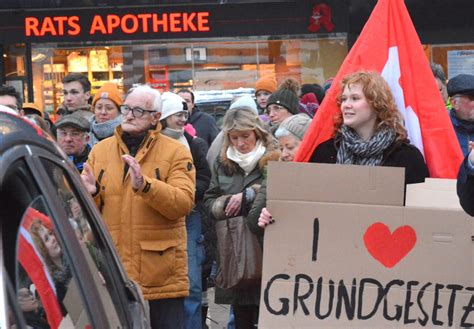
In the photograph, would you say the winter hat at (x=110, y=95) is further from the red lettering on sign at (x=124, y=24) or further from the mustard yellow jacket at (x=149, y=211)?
the red lettering on sign at (x=124, y=24)

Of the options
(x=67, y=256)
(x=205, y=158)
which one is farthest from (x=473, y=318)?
(x=205, y=158)

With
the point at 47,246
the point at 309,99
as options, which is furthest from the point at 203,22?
the point at 47,246

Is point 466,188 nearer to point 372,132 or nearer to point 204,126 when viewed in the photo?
point 372,132

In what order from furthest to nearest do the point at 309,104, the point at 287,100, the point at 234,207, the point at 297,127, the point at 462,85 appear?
the point at 309,104, the point at 287,100, the point at 462,85, the point at 234,207, the point at 297,127

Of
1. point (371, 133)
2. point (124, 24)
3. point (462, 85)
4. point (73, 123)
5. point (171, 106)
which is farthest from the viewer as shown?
point (124, 24)

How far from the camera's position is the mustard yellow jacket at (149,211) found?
594cm

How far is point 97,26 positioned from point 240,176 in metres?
11.9

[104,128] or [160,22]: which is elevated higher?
[160,22]

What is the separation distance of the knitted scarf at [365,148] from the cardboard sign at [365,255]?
48cm

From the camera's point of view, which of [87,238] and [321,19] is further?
[321,19]

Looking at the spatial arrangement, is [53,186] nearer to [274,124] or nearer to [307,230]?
[307,230]

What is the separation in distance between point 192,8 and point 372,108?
13.3 metres

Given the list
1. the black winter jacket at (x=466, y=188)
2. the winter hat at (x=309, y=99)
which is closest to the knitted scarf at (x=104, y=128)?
the winter hat at (x=309, y=99)

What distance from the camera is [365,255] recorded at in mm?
4531
